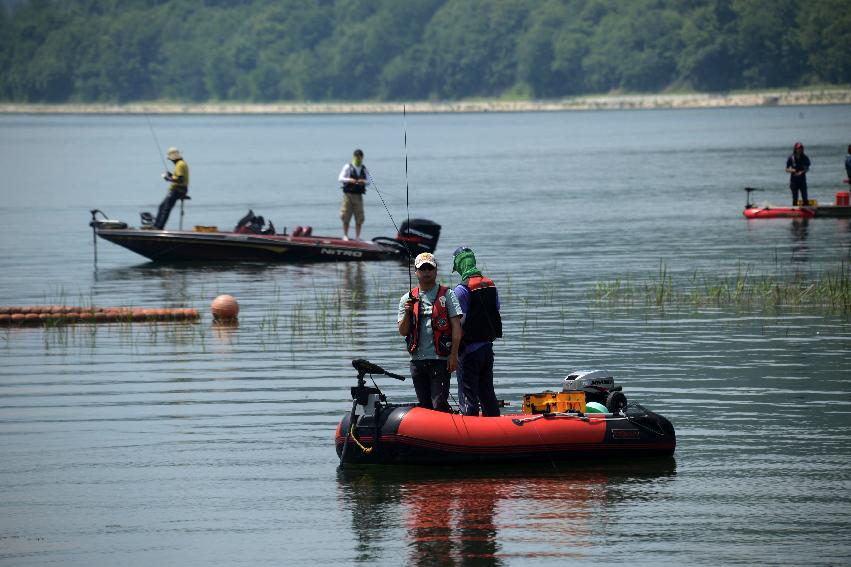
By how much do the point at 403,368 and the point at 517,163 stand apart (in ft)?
214

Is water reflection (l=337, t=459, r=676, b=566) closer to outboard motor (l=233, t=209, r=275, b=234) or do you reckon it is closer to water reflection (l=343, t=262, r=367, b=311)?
water reflection (l=343, t=262, r=367, b=311)

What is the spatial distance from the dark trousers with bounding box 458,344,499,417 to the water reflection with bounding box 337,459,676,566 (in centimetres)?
64

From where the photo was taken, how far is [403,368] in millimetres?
19125

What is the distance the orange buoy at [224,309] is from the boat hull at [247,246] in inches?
320

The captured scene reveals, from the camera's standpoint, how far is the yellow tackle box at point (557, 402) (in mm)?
14211

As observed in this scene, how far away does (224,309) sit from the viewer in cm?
2345

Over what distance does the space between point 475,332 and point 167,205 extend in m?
19.1

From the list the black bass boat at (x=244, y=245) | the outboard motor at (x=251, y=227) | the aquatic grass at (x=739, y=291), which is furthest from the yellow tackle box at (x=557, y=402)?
the outboard motor at (x=251, y=227)

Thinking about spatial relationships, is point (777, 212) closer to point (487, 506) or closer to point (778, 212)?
point (778, 212)

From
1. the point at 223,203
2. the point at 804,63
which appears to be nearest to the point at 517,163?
the point at 223,203

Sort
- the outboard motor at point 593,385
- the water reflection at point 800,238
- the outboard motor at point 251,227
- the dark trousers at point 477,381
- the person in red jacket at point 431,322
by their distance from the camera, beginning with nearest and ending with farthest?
the person in red jacket at point 431,322 < the dark trousers at point 477,381 < the outboard motor at point 593,385 < the water reflection at point 800,238 < the outboard motor at point 251,227

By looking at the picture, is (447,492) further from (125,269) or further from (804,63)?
(804,63)

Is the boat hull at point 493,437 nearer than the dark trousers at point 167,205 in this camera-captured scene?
Yes

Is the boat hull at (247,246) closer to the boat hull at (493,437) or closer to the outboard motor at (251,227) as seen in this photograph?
the outboard motor at (251,227)
